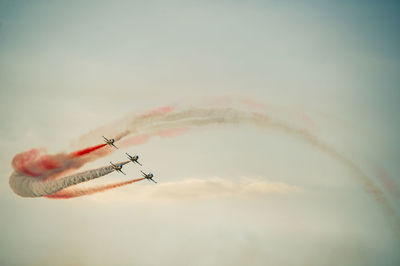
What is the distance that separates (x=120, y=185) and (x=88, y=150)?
11.9 m

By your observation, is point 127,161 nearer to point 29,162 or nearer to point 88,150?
point 88,150

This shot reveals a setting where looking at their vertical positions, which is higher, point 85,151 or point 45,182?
point 85,151

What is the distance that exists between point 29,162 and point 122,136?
2939 centimetres

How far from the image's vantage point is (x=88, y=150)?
109750 mm

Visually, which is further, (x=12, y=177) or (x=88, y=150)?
(x=12, y=177)

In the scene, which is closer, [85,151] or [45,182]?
[85,151]

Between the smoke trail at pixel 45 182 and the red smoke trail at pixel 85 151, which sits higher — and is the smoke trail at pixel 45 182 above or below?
below

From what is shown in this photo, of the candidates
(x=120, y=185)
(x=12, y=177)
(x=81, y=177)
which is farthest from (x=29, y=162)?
(x=120, y=185)

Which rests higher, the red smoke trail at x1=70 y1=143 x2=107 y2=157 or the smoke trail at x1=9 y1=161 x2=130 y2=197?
the red smoke trail at x1=70 y1=143 x2=107 y2=157

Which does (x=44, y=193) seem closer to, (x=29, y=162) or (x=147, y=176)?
(x=29, y=162)

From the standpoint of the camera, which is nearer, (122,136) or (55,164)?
(122,136)

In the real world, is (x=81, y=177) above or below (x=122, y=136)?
below

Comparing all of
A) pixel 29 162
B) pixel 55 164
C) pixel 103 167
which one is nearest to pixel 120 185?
pixel 103 167

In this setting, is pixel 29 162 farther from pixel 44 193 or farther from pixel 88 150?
pixel 88 150
